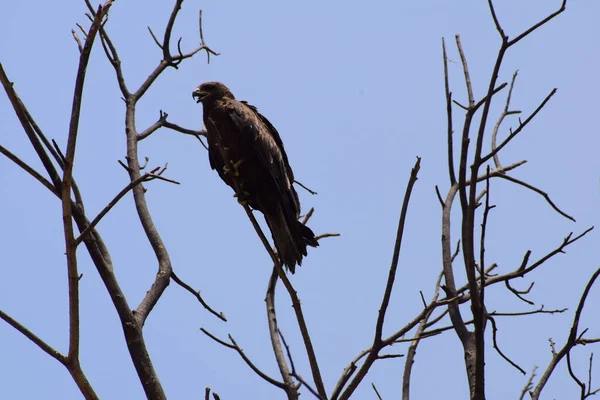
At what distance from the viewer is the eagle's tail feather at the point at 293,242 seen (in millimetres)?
5215

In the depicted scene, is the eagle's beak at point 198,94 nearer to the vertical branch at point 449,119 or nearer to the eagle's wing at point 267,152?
the eagle's wing at point 267,152

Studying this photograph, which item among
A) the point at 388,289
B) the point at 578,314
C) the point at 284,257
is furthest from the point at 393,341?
the point at 284,257

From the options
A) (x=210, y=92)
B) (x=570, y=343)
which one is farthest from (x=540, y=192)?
(x=210, y=92)

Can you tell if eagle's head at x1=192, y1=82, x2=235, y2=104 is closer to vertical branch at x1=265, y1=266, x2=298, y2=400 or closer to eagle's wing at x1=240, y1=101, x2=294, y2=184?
eagle's wing at x1=240, y1=101, x2=294, y2=184

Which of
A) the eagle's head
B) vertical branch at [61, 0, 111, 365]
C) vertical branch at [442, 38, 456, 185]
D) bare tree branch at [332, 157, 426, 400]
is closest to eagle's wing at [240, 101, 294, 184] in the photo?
the eagle's head

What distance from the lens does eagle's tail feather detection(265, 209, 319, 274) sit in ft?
17.1

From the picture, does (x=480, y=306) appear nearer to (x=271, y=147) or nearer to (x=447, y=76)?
(x=447, y=76)

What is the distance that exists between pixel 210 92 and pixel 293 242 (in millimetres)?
1734

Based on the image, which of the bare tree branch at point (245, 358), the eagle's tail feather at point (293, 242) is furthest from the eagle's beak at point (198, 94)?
the bare tree branch at point (245, 358)

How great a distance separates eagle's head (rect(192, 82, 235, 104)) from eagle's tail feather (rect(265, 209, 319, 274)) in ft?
4.60

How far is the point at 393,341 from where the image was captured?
2.83 meters

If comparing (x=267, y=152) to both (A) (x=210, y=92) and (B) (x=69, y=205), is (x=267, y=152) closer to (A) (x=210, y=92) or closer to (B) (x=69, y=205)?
(A) (x=210, y=92)

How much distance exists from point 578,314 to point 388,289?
0.82m

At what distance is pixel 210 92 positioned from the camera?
20.7 feet
